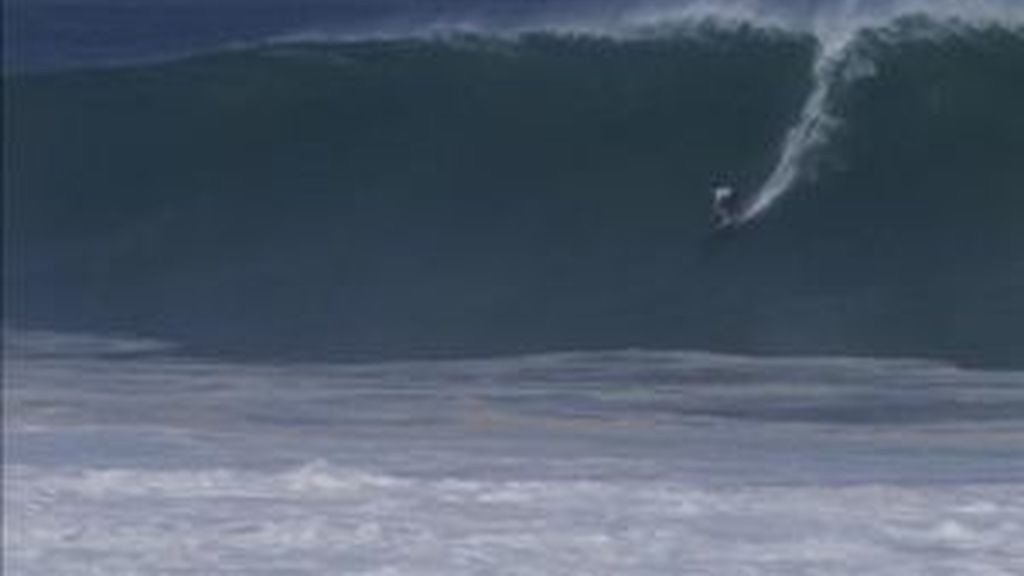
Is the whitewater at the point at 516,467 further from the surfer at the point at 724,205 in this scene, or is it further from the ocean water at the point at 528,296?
the surfer at the point at 724,205

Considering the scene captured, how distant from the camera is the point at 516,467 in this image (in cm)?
1156

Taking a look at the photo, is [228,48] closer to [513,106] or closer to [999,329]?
[513,106]

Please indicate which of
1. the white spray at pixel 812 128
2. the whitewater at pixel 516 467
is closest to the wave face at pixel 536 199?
the white spray at pixel 812 128

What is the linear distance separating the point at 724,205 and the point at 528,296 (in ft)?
4.68

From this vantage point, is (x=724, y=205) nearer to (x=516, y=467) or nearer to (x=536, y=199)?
(x=536, y=199)

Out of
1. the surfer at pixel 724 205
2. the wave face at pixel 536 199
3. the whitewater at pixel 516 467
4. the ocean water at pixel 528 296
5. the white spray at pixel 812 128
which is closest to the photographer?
the whitewater at pixel 516 467

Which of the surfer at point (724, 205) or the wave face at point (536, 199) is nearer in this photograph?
the wave face at point (536, 199)

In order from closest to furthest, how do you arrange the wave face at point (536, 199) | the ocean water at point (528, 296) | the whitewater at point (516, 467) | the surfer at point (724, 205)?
the whitewater at point (516, 467), the ocean water at point (528, 296), the wave face at point (536, 199), the surfer at point (724, 205)

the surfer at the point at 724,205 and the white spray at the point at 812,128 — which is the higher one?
the white spray at the point at 812,128

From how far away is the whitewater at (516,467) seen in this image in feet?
32.3

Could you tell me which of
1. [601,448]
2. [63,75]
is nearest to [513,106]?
[63,75]

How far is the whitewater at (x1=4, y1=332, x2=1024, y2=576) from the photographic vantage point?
9859 mm

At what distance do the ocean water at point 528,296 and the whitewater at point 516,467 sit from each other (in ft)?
0.09

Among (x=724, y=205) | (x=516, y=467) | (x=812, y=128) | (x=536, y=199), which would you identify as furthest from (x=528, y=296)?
(x=516, y=467)
